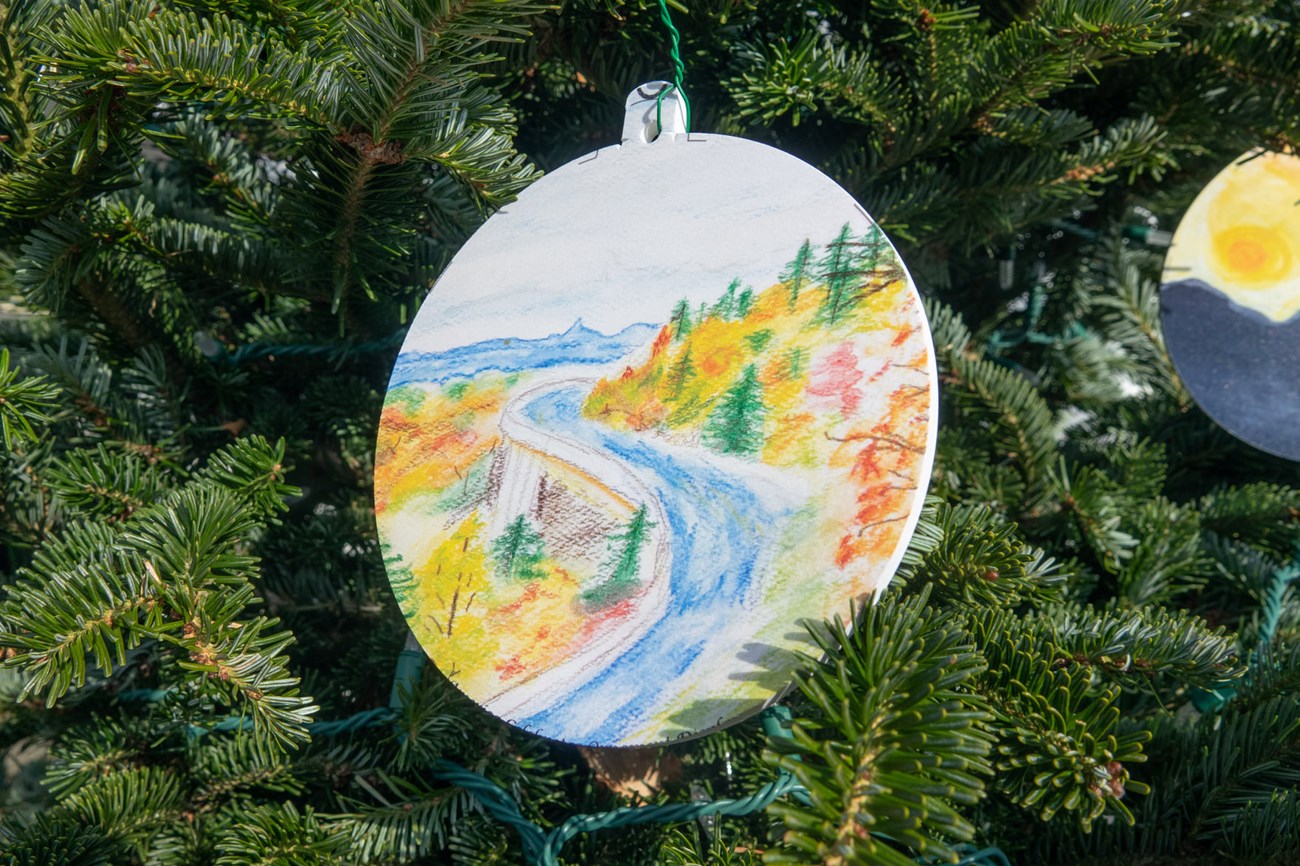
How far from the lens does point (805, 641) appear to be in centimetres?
40

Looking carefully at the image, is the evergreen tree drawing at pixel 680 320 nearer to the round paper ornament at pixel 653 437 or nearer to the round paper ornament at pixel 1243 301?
the round paper ornament at pixel 653 437

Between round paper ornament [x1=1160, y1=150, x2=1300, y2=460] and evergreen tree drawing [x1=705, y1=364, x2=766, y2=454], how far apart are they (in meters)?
0.46

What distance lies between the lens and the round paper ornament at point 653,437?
41 centimetres

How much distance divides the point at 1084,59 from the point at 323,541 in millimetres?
556

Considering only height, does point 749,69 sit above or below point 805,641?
above

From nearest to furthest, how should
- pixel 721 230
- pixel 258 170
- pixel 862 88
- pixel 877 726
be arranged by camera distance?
pixel 877 726 < pixel 721 230 < pixel 862 88 < pixel 258 170

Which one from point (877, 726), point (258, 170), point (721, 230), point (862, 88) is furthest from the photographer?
point (258, 170)

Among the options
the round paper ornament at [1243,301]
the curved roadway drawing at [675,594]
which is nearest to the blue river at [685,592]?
the curved roadway drawing at [675,594]

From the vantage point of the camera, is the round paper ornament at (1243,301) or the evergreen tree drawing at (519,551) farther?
the round paper ornament at (1243,301)

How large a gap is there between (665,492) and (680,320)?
0.26 ft

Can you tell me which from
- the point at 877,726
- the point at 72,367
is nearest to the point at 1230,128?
the point at 877,726

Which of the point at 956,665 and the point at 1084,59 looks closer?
the point at 956,665

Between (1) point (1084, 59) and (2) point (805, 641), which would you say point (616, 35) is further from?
(2) point (805, 641)

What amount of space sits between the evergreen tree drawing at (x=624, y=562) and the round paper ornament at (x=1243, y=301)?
50 centimetres
